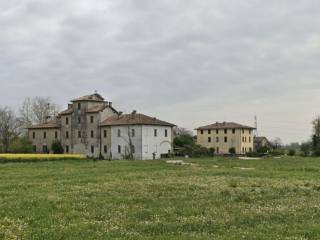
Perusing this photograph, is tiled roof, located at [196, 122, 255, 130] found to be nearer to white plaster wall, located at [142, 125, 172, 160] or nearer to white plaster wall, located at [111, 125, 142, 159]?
white plaster wall, located at [142, 125, 172, 160]

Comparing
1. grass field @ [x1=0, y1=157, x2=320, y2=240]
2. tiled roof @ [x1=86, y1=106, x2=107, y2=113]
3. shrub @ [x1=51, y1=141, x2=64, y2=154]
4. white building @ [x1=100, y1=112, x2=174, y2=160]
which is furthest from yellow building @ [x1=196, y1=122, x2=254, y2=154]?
grass field @ [x1=0, y1=157, x2=320, y2=240]

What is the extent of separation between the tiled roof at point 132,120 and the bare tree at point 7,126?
25813 millimetres

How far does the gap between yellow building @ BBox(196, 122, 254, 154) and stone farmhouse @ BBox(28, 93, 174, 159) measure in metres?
54.0

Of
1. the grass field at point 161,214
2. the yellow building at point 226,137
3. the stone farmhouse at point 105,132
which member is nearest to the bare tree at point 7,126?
the stone farmhouse at point 105,132

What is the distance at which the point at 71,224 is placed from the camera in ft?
53.3

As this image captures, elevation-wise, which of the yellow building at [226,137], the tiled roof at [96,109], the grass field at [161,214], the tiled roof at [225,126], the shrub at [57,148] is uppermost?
the tiled roof at [96,109]

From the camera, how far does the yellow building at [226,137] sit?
178 m

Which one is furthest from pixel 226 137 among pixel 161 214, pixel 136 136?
pixel 161 214

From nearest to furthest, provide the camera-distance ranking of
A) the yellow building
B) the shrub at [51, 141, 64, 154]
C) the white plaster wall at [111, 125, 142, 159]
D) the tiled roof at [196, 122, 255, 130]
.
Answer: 1. the white plaster wall at [111, 125, 142, 159]
2. the shrub at [51, 141, 64, 154]
3. the yellow building
4. the tiled roof at [196, 122, 255, 130]

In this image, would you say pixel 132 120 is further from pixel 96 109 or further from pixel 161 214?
pixel 161 214

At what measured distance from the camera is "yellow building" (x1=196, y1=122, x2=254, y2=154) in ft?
586

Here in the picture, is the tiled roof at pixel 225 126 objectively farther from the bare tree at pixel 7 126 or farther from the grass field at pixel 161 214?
the grass field at pixel 161 214

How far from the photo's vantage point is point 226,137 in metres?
182

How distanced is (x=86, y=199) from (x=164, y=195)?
3.80 meters
